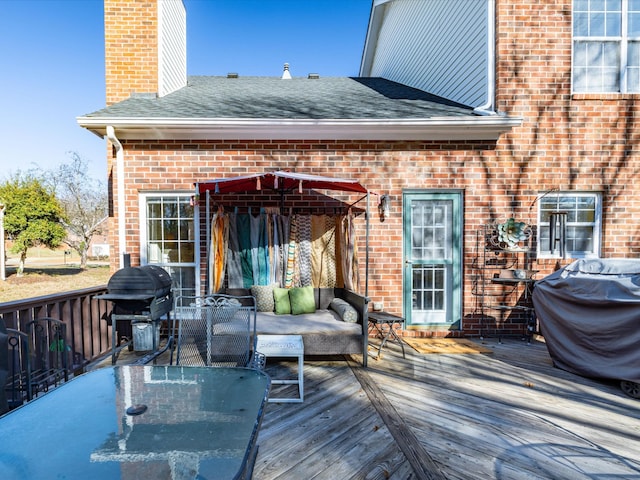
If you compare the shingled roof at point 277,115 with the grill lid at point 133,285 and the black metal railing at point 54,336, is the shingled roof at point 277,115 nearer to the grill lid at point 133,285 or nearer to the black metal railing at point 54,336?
the grill lid at point 133,285

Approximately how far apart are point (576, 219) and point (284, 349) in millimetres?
5284

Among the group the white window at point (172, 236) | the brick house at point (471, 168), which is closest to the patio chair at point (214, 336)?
the brick house at point (471, 168)

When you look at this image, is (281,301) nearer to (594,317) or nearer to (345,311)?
(345,311)

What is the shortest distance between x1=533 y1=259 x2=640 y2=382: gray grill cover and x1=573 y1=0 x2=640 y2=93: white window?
350cm

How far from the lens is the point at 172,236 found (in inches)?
221

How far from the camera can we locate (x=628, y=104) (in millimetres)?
5770

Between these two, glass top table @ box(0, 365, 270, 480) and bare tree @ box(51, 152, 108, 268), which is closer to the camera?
glass top table @ box(0, 365, 270, 480)

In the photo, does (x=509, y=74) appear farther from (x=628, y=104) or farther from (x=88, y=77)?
(x=88, y=77)

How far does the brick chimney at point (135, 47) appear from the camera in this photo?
19.8ft

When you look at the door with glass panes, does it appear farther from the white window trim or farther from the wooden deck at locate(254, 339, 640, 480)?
the white window trim

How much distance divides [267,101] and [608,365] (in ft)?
20.1

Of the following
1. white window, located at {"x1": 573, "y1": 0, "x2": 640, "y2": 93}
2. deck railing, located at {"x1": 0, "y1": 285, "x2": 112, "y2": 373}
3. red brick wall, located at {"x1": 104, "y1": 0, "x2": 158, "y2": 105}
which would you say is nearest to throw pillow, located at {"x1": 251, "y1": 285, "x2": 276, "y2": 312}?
deck railing, located at {"x1": 0, "y1": 285, "x2": 112, "y2": 373}

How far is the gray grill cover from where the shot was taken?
3.56 meters

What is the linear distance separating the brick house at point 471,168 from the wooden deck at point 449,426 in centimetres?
178
